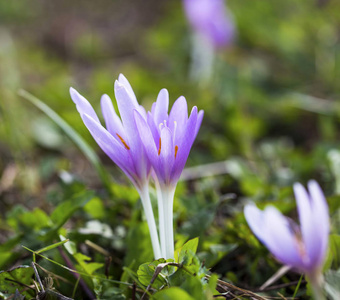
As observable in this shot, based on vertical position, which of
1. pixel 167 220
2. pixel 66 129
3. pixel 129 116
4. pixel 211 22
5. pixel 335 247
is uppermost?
pixel 211 22

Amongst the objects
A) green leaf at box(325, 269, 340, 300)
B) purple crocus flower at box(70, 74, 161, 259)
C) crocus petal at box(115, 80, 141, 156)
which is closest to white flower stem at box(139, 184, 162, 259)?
purple crocus flower at box(70, 74, 161, 259)

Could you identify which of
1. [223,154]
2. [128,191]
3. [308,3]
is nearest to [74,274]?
[128,191]

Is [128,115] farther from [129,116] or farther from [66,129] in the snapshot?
[66,129]

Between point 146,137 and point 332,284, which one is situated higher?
point 146,137

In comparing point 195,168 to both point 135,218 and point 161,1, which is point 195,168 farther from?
point 161,1

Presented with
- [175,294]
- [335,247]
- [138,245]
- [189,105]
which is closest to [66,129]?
[138,245]

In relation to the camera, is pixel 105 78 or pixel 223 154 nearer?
pixel 223 154

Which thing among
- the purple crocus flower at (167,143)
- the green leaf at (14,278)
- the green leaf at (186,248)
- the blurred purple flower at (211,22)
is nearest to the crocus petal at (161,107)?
the purple crocus flower at (167,143)
